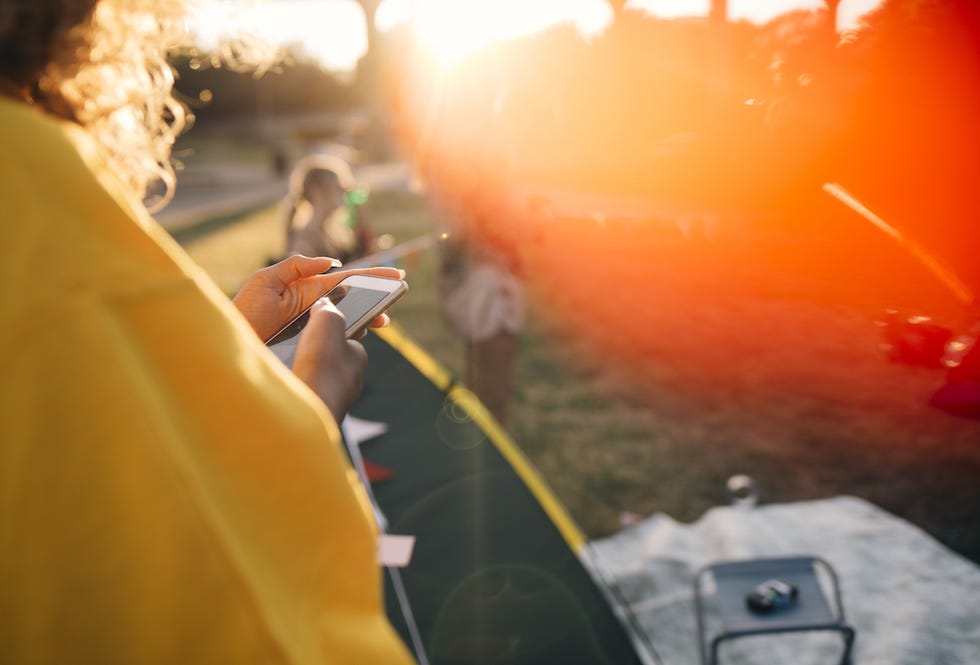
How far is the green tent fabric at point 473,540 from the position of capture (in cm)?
164

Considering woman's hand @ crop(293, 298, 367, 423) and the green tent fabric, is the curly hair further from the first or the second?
the green tent fabric

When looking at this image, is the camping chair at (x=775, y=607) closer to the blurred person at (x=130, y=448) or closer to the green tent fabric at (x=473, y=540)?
the green tent fabric at (x=473, y=540)

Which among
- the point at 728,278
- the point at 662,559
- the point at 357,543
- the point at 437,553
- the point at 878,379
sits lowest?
the point at 662,559

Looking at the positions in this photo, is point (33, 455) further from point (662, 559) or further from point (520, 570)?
point (662, 559)

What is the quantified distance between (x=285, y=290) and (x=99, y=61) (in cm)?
36

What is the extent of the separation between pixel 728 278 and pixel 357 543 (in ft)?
3.59

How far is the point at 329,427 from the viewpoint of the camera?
511 mm

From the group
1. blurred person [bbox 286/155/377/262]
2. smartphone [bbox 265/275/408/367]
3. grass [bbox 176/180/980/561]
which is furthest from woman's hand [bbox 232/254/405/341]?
blurred person [bbox 286/155/377/262]

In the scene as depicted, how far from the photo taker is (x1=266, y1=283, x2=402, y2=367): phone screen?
840 mm

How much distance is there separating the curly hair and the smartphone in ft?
0.84

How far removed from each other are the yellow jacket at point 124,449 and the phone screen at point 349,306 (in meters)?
0.35

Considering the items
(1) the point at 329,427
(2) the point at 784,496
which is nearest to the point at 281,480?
(1) the point at 329,427

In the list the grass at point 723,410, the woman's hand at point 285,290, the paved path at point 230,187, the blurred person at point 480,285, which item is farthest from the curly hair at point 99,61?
the paved path at point 230,187

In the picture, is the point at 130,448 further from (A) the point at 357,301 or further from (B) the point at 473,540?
(B) the point at 473,540
